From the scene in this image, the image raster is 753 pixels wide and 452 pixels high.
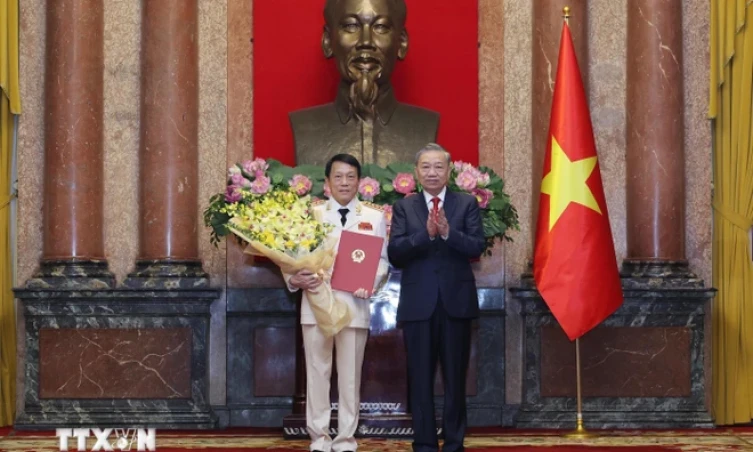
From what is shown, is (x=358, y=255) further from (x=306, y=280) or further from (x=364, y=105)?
(x=364, y=105)

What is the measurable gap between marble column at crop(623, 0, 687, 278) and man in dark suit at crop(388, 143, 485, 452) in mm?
2653

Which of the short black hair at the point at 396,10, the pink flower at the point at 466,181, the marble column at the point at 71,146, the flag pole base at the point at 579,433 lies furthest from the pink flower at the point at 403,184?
the marble column at the point at 71,146

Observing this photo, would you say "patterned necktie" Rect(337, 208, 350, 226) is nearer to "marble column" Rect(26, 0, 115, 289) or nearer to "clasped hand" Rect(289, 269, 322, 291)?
"clasped hand" Rect(289, 269, 322, 291)

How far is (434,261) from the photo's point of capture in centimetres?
654

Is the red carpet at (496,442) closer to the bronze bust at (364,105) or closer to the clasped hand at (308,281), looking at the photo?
the clasped hand at (308,281)

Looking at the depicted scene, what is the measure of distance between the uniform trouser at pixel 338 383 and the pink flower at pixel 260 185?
1.18m

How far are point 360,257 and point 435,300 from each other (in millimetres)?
444

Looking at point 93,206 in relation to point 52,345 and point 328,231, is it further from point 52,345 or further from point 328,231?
point 328,231

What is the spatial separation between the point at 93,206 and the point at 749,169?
4560mm

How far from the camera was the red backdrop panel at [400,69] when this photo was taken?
9.23m

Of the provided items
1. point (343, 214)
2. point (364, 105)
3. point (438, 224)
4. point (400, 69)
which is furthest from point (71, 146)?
point (438, 224)

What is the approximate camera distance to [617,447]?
750 centimetres

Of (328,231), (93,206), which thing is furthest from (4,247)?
(328,231)

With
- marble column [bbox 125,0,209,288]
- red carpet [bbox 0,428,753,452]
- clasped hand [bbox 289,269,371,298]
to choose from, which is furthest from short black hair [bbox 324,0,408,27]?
red carpet [bbox 0,428,753,452]
